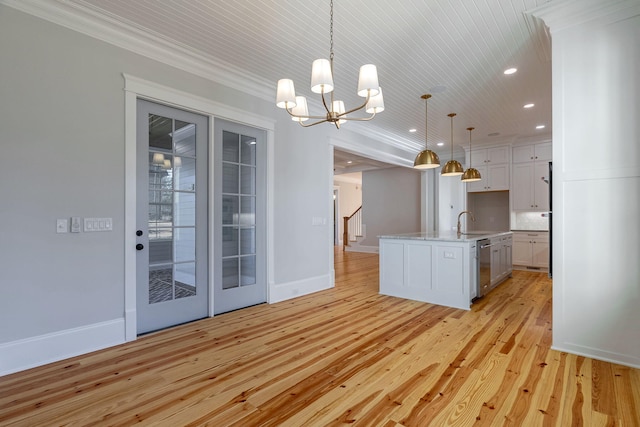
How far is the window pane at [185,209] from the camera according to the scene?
11.0 ft

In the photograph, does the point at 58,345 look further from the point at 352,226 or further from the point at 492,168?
Answer: the point at 352,226

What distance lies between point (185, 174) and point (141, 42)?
51.7 inches

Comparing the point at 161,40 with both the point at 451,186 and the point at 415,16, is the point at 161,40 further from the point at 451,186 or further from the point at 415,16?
the point at 451,186

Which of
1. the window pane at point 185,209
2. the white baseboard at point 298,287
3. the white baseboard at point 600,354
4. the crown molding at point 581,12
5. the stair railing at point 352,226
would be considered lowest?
the white baseboard at point 600,354

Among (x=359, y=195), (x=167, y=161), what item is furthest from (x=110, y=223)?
(x=359, y=195)

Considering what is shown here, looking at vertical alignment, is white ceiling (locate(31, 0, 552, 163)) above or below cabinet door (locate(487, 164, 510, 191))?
above

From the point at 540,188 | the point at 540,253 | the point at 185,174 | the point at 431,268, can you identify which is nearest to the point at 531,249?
the point at 540,253

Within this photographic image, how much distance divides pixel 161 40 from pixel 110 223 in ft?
6.04

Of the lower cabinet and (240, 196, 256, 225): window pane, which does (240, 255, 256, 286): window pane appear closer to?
(240, 196, 256, 225): window pane

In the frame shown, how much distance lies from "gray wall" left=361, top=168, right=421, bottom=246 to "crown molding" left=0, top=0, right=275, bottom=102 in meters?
6.20

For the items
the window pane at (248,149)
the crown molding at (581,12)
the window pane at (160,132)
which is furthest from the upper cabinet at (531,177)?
the window pane at (160,132)

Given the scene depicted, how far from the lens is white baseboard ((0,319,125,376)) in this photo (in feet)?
7.74

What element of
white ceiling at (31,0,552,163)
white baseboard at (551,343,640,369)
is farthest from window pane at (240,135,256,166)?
white baseboard at (551,343,640,369)

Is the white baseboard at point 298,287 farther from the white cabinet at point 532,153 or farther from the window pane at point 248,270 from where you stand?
the white cabinet at point 532,153
